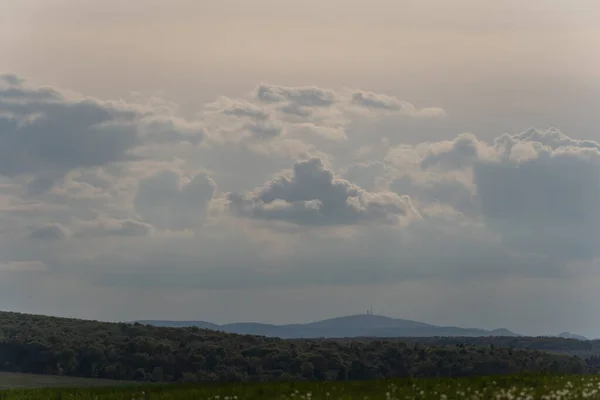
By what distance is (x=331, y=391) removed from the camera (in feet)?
119

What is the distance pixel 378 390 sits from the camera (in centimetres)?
3603

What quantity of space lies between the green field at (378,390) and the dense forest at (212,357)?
1471 inches

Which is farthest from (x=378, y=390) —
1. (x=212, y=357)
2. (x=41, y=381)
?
(x=212, y=357)

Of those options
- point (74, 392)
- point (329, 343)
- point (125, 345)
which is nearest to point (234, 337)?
point (329, 343)

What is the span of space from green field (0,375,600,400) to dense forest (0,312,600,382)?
37353mm

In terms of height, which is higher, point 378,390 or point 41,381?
point 378,390

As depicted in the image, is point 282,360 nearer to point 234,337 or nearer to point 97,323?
point 234,337

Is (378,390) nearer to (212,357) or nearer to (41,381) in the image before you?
(41,381)

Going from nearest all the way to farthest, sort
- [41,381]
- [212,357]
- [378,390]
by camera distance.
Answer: [378,390], [41,381], [212,357]

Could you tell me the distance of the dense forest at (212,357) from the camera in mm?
82438

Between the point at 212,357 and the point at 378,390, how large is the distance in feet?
185

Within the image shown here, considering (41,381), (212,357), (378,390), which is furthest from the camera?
(212,357)

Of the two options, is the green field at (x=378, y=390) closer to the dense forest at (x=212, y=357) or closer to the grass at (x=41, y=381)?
the grass at (x=41, y=381)

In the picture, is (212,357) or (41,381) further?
(212,357)
